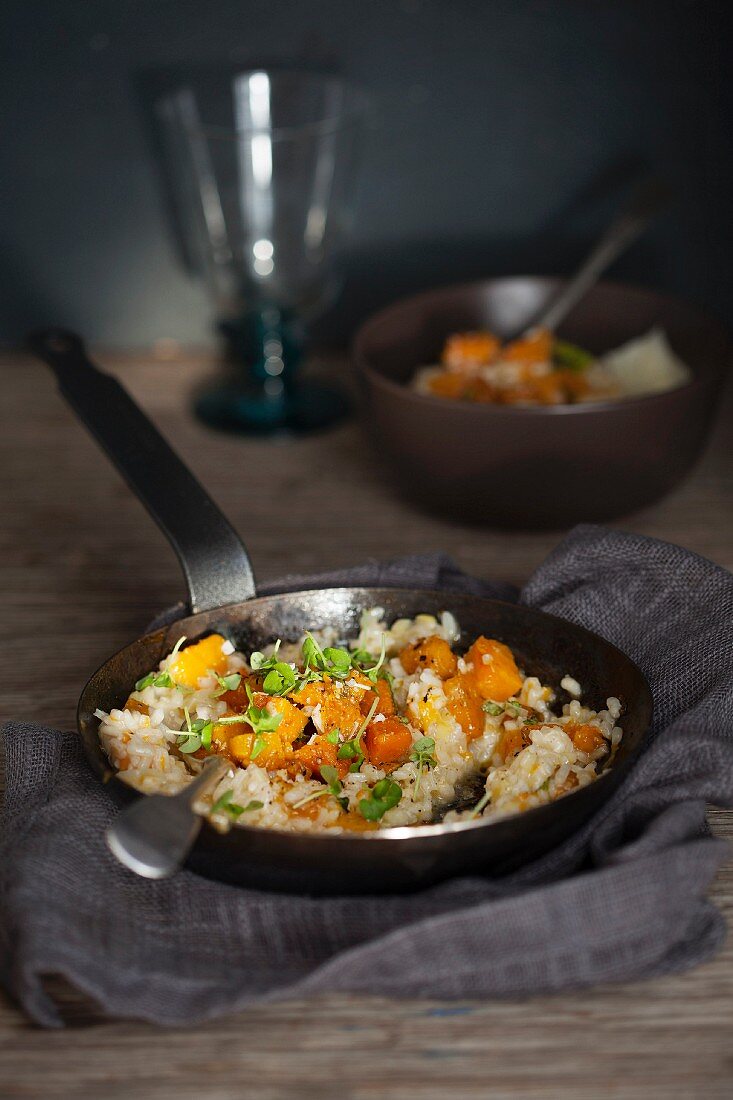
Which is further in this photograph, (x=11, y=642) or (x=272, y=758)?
(x=11, y=642)

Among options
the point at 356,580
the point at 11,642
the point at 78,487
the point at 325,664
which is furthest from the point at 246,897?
the point at 78,487

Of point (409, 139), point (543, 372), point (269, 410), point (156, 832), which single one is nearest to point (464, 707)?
point (156, 832)

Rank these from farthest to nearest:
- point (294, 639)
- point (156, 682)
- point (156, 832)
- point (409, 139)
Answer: point (409, 139), point (294, 639), point (156, 682), point (156, 832)

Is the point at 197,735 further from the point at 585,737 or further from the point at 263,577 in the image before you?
the point at 263,577

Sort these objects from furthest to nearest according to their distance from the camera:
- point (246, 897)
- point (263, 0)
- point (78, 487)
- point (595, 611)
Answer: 1. point (263, 0)
2. point (78, 487)
3. point (595, 611)
4. point (246, 897)

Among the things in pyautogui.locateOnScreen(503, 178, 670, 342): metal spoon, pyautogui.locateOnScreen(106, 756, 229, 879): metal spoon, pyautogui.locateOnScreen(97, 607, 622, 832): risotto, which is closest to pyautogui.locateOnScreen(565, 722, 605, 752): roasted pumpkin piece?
pyautogui.locateOnScreen(97, 607, 622, 832): risotto

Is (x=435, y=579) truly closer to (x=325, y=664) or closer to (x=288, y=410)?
(x=325, y=664)

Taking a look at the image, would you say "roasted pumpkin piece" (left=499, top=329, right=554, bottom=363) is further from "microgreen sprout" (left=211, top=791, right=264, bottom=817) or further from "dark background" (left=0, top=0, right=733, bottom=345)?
"microgreen sprout" (left=211, top=791, right=264, bottom=817)
